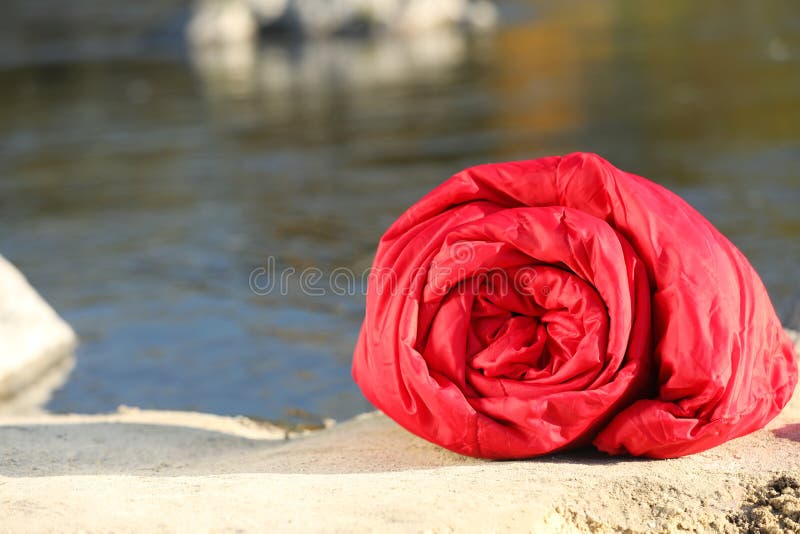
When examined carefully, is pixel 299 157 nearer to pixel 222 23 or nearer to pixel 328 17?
pixel 328 17

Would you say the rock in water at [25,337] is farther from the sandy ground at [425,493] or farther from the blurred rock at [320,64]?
the blurred rock at [320,64]

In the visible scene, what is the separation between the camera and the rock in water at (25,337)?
15.7 ft

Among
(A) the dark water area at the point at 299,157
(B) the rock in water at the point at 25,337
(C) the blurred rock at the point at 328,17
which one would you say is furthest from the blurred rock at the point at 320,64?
(B) the rock in water at the point at 25,337

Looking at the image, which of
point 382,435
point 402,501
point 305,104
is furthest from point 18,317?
point 305,104

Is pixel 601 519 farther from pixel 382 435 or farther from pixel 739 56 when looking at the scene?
pixel 739 56

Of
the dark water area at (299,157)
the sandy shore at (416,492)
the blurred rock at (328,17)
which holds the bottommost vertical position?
the dark water area at (299,157)

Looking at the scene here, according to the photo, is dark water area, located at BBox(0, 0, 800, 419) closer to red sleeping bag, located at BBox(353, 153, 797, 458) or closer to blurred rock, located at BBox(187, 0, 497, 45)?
blurred rock, located at BBox(187, 0, 497, 45)

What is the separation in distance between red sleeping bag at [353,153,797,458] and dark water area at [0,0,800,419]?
143 centimetres

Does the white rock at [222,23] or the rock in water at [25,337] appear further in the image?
the white rock at [222,23]

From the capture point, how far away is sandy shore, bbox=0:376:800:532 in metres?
2.31

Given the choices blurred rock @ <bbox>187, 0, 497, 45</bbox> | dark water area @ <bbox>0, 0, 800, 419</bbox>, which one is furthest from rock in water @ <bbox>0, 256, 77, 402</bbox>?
blurred rock @ <bbox>187, 0, 497, 45</bbox>

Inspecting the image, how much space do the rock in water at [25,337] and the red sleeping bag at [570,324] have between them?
92.6 inches

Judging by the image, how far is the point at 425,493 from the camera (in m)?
2.45

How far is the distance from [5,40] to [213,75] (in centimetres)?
809
